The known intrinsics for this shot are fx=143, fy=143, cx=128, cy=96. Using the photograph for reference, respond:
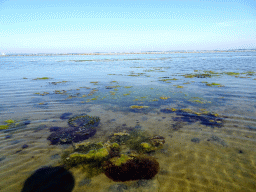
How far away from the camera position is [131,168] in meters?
5.04

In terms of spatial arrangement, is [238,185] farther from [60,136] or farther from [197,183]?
[60,136]

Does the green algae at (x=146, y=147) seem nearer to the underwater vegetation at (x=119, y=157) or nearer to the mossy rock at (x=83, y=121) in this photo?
the underwater vegetation at (x=119, y=157)

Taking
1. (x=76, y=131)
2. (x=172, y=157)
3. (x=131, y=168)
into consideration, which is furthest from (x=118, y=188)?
(x=76, y=131)

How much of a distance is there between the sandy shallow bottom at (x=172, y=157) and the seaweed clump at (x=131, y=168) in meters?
0.19

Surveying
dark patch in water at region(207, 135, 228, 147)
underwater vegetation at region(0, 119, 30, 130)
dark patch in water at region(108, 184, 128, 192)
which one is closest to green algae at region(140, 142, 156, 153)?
dark patch in water at region(108, 184, 128, 192)

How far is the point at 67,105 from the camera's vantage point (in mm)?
11344

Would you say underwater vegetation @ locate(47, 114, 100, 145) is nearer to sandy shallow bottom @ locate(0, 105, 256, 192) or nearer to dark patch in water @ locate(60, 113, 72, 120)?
sandy shallow bottom @ locate(0, 105, 256, 192)

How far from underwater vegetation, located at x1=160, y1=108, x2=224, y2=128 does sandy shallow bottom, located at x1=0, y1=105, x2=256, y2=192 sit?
40 centimetres

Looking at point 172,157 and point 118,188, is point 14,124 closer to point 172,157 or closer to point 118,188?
point 118,188

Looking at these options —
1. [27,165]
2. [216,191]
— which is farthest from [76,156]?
[216,191]

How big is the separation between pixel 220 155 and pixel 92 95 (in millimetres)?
11174

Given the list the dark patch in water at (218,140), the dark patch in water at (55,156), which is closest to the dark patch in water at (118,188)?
the dark patch in water at (55,156)

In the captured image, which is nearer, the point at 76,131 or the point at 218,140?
the point at 218,140

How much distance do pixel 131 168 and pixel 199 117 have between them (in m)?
5.86
